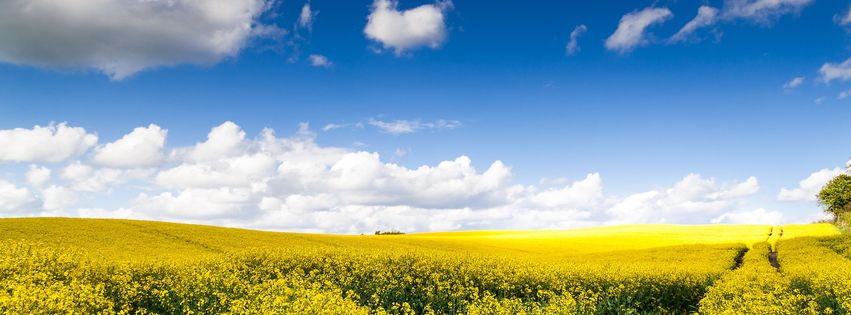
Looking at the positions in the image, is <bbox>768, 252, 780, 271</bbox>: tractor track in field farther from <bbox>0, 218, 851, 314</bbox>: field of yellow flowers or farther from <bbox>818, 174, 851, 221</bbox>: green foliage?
<bbox>818, 174, 851, 221</bbox>: green foliage

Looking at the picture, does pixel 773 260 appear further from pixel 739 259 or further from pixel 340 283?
pixel 340 283

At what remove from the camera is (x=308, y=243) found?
127 feet

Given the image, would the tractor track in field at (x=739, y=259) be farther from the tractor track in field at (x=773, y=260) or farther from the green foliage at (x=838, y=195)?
the green foliage at (x=838, y=195)

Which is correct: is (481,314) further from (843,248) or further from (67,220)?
(843,248)

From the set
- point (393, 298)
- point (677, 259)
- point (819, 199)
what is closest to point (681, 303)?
point (393, 298)

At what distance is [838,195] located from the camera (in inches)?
2869

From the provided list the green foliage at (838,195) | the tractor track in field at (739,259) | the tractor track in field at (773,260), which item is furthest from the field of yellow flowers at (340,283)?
the green foliage at (838,195)

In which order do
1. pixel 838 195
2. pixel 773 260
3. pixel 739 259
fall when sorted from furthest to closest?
pixel 838 195 → pixel 773 260 → pixel 739 259

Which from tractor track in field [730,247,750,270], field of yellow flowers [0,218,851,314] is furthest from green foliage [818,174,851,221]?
field of yellow flowers [0,218,851,314]

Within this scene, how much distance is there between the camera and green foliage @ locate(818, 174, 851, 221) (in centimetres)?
7212

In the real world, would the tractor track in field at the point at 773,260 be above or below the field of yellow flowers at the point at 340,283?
below

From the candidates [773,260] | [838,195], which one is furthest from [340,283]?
[838,195]

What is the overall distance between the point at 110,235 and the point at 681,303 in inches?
1185

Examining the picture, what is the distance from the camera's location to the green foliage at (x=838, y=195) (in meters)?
72.1
